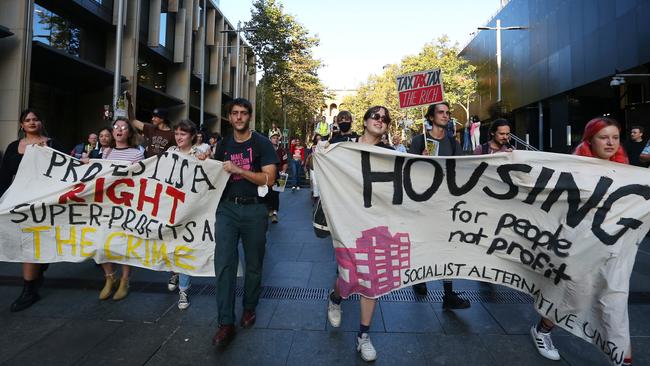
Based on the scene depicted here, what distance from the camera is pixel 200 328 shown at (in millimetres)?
3465

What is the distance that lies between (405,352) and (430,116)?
7.77 ft

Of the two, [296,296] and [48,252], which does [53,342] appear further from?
[296,296]

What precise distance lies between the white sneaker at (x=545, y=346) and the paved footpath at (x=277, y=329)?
6 cm

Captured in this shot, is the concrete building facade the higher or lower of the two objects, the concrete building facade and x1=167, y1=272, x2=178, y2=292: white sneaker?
the higher

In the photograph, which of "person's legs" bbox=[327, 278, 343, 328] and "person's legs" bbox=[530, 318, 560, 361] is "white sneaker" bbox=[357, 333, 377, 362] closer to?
"person's legs" bbox=[327, 278, 343, 328]

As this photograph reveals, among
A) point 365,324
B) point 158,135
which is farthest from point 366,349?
point 158,135

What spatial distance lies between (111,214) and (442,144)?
11.0 feet

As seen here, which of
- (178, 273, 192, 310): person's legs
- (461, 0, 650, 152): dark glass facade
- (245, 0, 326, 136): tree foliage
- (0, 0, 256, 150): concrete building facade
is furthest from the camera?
(245, 0, 326, 136): tree foliage

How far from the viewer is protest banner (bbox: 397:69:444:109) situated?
579 cm

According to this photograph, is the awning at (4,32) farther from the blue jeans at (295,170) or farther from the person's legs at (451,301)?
the person's legs at (451,301)

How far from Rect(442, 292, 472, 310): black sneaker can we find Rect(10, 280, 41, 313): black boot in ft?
13.1

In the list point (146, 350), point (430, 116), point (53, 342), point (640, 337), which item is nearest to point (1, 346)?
point (53, 342)

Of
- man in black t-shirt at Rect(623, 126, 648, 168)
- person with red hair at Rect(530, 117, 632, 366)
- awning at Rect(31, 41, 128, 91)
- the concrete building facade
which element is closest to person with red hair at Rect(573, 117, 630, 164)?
person with red hair at Rect(530, 117, 632, 366)

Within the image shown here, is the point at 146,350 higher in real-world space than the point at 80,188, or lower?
lower
